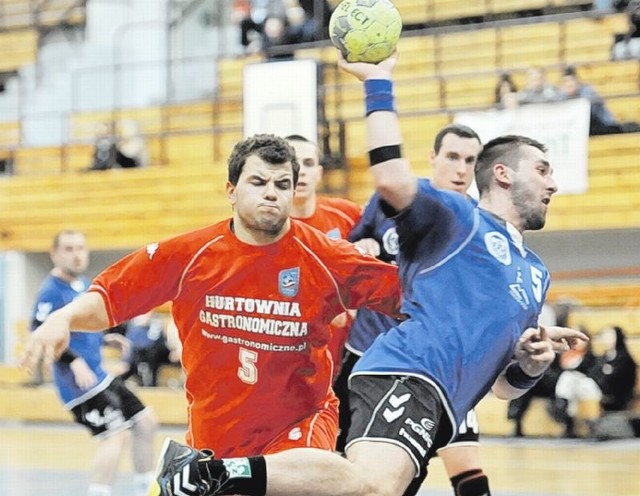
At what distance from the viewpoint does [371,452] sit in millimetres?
4984

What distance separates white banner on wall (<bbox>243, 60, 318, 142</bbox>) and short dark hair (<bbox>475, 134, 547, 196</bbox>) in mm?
10334

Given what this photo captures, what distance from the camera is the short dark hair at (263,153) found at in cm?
552

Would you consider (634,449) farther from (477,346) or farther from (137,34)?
(137,34)

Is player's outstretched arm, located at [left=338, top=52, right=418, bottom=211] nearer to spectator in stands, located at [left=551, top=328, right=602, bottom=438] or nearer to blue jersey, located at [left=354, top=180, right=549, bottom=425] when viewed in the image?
blue jersey, located at [left=354, top=180, right=549, bottom=425]

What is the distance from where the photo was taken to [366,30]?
16.3 feet

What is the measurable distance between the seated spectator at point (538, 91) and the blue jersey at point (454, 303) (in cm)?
951

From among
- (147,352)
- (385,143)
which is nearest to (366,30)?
(385,143)

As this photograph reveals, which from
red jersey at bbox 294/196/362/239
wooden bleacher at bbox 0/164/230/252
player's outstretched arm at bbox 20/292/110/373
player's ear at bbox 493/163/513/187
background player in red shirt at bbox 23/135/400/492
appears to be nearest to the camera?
player's outstretched arm at bbox 20/292/110/373

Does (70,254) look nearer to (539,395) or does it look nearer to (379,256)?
(379,256)

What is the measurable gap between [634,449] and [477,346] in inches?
326

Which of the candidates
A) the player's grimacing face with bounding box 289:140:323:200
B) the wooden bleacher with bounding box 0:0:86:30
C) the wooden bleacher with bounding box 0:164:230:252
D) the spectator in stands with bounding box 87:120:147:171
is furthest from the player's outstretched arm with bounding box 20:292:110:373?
the wooden bleacher with bounding box 0:0:86:30

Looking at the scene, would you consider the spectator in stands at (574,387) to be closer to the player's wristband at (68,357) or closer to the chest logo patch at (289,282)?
the player's wristband at (68,357)

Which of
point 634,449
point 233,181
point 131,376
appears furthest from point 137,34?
point 233,181

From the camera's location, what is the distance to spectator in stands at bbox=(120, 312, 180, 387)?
1670cm
